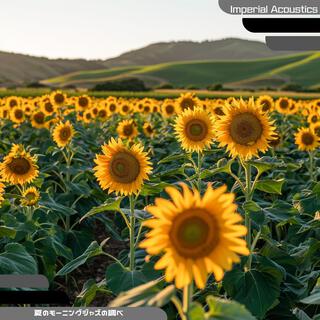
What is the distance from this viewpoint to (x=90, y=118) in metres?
11.9

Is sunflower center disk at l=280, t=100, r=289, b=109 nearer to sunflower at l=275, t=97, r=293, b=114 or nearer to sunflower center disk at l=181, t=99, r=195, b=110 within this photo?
sunflower at l=275, t=97, r=293, b=114

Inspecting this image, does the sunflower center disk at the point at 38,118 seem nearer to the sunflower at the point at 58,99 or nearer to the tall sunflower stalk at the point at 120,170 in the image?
the sunflower at the point at 58,99

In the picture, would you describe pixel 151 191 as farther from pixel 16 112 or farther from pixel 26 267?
pixel 16 112

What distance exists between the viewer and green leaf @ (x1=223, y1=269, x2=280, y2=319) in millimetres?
2834

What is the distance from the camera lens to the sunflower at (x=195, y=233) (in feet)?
3.70

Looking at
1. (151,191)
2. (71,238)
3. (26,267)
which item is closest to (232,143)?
(151,191)

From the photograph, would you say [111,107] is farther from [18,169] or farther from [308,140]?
[18,169]

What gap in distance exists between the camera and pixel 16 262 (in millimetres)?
3273

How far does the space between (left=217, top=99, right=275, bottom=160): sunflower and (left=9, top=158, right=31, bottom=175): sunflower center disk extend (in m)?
1.91

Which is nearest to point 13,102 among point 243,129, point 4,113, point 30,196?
point 4,113

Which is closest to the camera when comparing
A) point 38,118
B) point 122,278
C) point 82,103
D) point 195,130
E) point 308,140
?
point 122,278

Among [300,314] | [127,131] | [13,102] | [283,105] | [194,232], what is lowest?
[300,314]

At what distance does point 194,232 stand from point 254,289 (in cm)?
182

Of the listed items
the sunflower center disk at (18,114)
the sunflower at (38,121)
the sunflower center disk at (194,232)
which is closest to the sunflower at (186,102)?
the sunflower at (38,121)
